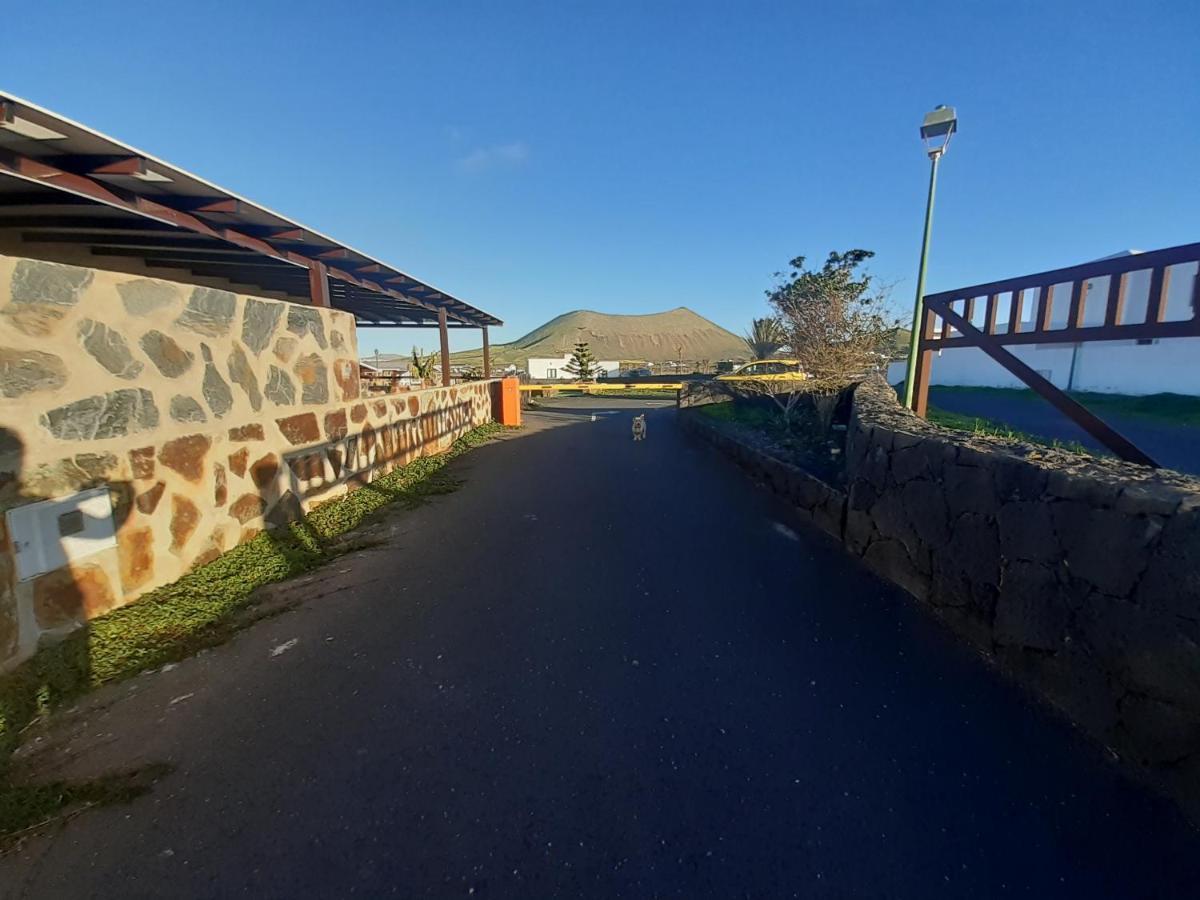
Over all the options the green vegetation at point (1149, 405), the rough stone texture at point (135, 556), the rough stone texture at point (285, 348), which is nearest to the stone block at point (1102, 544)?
the rough stone texture at point (135, 556)

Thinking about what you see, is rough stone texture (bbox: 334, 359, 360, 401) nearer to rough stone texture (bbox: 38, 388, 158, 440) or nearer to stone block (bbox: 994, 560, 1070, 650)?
rough stone texture (bbox: 38, 388, 158, 440)

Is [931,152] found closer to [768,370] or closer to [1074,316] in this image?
[1074,316]

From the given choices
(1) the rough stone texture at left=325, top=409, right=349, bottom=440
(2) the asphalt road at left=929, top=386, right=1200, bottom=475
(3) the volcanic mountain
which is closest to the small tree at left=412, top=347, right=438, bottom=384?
(1) the rough stone texture at left=325, top=409, right=349, bottom=440

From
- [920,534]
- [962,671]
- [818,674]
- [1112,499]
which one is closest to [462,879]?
[818,674]

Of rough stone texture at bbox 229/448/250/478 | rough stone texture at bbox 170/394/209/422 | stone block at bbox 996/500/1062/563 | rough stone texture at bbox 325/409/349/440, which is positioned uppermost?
rough stone texture at bbox 170/394/209/422

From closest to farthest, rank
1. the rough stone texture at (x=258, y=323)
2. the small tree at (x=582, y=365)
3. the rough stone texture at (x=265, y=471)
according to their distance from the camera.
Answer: the rough stone texture at (x=265, y=471) → the rough stone texture at (x=258, y=323) → the small tree at (x=582, y=365)

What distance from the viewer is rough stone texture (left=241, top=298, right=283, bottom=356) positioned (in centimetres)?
483

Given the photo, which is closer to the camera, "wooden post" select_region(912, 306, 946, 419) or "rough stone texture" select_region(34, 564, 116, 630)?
"rough stone texture" select_region(34, 564, 116, 630)

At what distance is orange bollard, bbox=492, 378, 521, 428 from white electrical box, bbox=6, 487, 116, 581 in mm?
11092

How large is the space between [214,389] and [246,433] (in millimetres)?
474

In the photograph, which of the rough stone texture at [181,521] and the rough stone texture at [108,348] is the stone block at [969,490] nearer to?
the rough stone texture at [181,521]

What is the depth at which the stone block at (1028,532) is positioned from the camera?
262 cm

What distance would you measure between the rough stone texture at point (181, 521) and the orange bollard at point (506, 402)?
10.4 metres

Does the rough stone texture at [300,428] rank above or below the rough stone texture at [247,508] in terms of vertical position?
above
